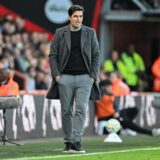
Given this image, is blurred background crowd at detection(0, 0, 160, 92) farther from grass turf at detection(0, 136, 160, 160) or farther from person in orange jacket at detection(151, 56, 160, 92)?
grass turf at detection(0, 136, 160, 160)

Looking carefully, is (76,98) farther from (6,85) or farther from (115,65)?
(115,65)

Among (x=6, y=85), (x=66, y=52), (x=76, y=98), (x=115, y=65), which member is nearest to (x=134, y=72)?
(x=115, y=65)

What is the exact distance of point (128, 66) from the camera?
24.9 metres

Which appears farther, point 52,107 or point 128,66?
point 128,66

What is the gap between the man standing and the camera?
12531 mm

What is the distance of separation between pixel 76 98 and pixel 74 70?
0.42m

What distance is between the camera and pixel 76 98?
41.4 ft

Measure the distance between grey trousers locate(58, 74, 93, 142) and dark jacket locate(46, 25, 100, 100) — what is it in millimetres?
142

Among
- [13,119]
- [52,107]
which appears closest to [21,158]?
[13,119]

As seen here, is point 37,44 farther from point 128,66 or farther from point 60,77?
point 60,77

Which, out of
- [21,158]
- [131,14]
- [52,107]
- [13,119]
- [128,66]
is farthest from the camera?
[131,14]

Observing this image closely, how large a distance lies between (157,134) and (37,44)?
20.9ft

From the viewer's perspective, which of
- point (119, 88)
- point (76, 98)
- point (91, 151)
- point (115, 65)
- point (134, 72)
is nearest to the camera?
point (76, 98)

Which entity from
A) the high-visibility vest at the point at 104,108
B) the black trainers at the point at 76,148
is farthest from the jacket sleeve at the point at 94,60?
the high-visibility vest at the point at 104,108
